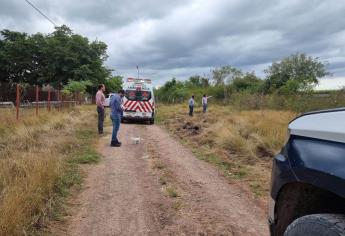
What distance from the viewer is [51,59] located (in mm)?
51125

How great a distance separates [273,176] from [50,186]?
4410 mm

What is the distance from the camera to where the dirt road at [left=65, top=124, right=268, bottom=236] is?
18.1 ft

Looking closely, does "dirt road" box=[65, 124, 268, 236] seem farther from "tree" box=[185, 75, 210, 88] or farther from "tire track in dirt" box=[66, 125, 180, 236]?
"tree" box=[185, 75, 210, 88]

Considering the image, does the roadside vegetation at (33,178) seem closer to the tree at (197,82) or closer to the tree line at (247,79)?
the tree line at (247,79)

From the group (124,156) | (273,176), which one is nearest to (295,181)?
(273,176)

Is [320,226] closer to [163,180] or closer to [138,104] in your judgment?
[163,180]

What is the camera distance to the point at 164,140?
15328mm

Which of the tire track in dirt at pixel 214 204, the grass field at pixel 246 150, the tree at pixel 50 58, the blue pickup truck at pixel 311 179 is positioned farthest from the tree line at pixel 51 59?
the blue pickup truck at pixel 311 179

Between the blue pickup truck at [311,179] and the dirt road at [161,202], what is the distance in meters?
2.45

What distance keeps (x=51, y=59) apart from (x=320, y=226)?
2030 inches

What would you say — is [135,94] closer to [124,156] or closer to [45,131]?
[45,131]

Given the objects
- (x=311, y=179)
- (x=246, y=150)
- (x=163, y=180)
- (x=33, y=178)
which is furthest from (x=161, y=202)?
(x=246, y=150)

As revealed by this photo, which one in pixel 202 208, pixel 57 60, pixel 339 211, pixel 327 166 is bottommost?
pixel 202 208

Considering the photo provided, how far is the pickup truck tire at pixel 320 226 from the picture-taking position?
7.32ft
